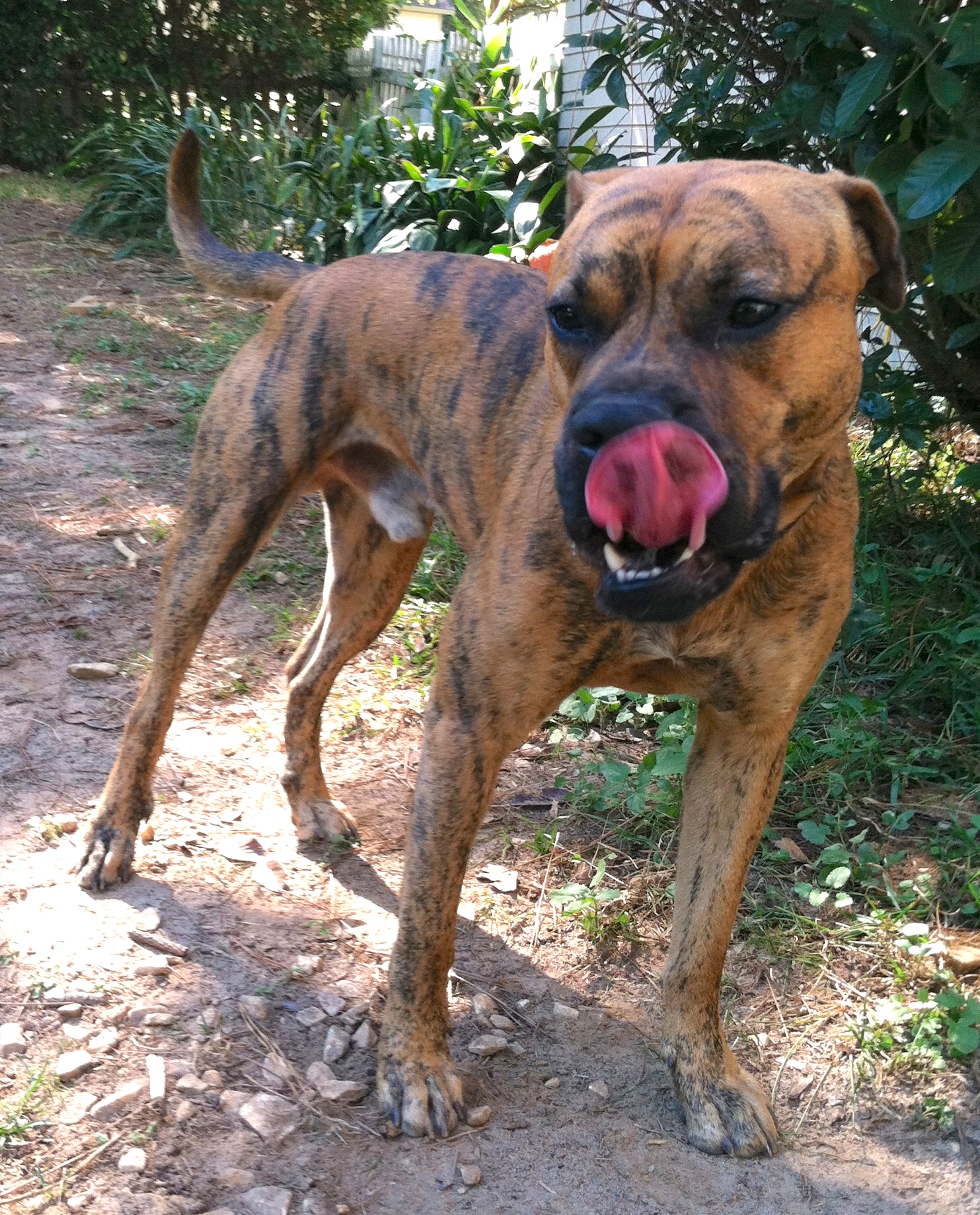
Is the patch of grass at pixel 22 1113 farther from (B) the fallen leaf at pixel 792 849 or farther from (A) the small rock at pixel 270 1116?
(B) the fallen leaf at pixel 792 849

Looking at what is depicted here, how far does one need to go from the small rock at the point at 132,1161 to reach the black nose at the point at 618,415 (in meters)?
1.59

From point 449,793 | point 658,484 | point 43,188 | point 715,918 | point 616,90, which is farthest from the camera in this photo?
point 43,188

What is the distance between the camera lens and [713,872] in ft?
8.68

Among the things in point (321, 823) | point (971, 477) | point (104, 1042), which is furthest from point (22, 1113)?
point (971, 477)

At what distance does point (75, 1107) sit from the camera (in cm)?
237

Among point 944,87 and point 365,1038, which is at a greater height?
point 944,87

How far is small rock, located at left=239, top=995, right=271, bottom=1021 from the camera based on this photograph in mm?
2707

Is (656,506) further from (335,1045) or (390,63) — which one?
(390,63)

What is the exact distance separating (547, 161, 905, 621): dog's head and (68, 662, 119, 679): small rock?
2386 millimetres

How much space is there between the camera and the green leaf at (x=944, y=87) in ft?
9.12

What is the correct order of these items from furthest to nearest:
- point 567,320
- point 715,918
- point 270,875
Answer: point 270,875
point 715,918
point 567,320

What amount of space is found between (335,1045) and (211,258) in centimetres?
226

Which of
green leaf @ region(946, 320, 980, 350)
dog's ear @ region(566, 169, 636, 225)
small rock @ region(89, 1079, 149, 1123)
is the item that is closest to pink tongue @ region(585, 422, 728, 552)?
dog's ear @ region(566, 169, 636, 225)

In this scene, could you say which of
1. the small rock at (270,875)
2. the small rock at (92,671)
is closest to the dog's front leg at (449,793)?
the small rock at (270,875)
